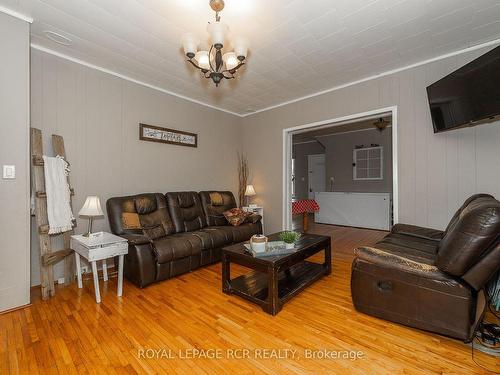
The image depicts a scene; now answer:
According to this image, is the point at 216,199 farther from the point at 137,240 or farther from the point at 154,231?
the point at 137,240

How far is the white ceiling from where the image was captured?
2.03m

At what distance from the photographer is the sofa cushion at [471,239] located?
4.87ft

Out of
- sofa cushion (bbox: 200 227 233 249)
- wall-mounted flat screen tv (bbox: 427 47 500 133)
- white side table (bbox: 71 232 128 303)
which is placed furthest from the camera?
sofa cushion (bbox: 200 227 233 249)

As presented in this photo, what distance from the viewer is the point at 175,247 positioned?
280 cm

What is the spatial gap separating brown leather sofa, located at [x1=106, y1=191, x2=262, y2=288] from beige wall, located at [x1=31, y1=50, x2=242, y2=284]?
34cm

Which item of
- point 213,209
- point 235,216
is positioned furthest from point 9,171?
point 235,216

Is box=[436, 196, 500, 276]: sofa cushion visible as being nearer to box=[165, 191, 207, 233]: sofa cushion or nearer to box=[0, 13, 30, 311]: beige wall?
box=[165, 191, 207, 233]: sofa cushion

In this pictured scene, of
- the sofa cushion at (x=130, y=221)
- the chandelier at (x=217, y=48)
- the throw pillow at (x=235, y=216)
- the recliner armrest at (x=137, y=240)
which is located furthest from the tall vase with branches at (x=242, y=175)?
the chandelier at (x=217, y=48)

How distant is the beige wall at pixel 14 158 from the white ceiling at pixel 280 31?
11.6 inches

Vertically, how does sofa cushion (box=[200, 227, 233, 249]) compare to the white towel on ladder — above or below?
below

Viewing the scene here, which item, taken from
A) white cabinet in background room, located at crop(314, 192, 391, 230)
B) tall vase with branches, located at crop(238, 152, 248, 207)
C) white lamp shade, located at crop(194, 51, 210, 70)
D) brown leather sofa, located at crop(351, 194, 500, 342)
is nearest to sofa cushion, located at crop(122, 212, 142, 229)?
white lamp shade, located at crop(194, 51, 210, 70)

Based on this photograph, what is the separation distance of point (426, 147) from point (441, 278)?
191cm

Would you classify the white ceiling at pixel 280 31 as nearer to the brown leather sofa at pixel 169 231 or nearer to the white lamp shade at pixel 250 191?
the brown leather sofa at pixel 169 231

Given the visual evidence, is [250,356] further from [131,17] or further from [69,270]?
[131,17]
